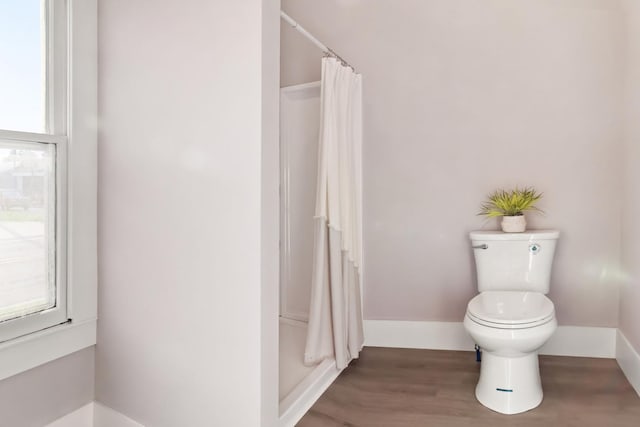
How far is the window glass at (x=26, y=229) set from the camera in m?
1.67

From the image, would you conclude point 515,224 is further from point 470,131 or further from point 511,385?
point 511,385

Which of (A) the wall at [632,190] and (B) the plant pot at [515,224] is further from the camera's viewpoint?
(B) the plant pot at [515,224]

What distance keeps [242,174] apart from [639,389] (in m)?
2.22

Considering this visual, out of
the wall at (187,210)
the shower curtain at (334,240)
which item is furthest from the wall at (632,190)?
the wall at (187,210)

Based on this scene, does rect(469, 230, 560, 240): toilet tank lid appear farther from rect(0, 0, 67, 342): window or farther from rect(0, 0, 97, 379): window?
rect(0, 0, 67, 342): window

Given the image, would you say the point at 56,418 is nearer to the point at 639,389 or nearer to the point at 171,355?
the point at 171,355

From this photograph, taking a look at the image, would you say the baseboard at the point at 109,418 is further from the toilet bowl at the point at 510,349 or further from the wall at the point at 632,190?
the wall at the point at 632,190

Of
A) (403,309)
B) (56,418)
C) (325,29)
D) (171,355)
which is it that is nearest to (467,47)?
(325,29)

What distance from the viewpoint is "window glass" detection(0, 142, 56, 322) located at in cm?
167

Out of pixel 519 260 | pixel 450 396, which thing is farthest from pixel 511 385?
pixel 519 260

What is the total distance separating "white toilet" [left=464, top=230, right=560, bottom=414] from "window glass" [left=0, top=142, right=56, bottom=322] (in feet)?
6.04

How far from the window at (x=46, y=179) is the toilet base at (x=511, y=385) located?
5.91 ft

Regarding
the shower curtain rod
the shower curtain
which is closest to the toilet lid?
the shower curtain

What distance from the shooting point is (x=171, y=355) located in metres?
1.81
